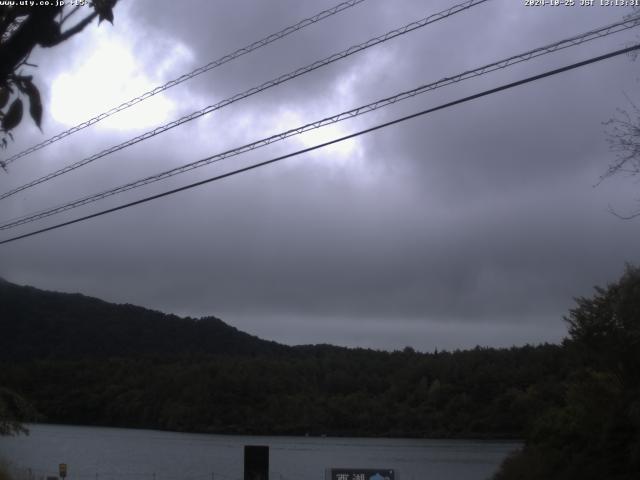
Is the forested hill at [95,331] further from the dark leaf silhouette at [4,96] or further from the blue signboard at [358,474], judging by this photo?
the dark leaf silhouette at [4,96]

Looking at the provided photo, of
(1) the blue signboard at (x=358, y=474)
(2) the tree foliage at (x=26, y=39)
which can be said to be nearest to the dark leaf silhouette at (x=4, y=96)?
(2) the tree foliage at (x=26, y=39)

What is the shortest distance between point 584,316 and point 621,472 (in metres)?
6.34

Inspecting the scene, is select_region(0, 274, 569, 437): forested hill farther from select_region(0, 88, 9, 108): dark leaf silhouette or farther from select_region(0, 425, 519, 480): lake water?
Answer: select_region(0, 88, 9, 108): dark leaf silhouette

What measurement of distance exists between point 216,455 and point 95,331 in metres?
23.9

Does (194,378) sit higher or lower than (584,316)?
higher

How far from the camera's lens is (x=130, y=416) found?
8938cm

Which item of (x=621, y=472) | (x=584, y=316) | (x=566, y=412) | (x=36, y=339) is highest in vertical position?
(x=36, y=339)

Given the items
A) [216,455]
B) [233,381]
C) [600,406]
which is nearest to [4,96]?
[600,406]

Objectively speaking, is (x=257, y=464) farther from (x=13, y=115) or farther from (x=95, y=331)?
(x=95, y=331)

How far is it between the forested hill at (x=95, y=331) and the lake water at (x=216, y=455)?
323 inches

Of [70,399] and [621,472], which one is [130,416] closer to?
[70,399]

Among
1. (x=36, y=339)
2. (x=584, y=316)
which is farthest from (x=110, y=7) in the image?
(x=36, y=339)

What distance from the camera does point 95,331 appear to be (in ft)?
264

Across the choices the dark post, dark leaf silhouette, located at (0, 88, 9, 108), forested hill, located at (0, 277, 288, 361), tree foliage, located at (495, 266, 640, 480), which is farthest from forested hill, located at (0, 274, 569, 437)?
dark leaf silhouette, located at (0, 88, 9, 108)
